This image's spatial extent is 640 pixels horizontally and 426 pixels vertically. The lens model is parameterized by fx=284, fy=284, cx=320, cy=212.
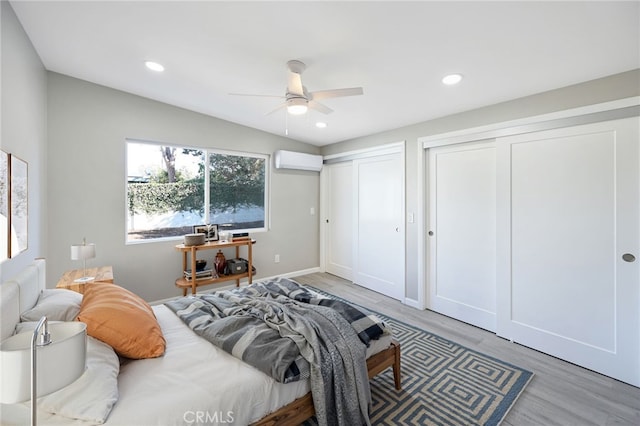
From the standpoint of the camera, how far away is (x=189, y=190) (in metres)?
3.93

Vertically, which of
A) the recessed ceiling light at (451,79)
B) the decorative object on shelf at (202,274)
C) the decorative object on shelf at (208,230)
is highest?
the recessed ceiling light at (451,79)

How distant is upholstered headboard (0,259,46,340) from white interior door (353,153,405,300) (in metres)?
3.60

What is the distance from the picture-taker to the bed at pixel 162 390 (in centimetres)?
111

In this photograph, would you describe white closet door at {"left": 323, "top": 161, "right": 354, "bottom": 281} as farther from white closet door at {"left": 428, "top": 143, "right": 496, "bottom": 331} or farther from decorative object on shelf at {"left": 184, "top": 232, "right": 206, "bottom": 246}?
decorative object on shelf at {"left": 184, "top": 232, "right": 206, "bottom": 246}

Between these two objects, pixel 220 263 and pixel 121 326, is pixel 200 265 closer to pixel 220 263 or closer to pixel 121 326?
pixel 220 263

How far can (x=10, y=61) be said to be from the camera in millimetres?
1985

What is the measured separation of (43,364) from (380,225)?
3896 millimetres

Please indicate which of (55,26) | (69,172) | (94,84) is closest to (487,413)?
(55,26)

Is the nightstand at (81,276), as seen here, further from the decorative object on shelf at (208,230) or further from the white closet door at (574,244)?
the white closet door at (574,244)

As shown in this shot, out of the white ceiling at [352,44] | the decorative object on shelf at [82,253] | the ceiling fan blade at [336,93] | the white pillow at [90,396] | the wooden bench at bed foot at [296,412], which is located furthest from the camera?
the decorative object on shelf at [82,253]

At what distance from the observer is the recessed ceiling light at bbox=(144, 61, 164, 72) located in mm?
2643

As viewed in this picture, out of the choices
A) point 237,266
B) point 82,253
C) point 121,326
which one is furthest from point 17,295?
point 237,266

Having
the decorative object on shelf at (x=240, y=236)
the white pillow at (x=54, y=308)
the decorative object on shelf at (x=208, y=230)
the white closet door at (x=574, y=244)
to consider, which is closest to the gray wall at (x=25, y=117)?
the white pillow at (x=54, y=308)

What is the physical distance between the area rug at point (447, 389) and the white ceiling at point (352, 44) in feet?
8.06
